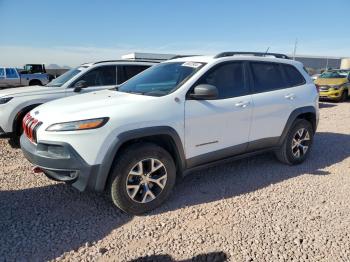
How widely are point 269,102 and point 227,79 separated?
77 centimetres

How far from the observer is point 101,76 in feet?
23.5

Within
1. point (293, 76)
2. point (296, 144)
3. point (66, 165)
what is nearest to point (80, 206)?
point (66, 165)

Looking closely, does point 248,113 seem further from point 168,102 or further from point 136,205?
point 136,205

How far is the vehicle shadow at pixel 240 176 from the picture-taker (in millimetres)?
3992

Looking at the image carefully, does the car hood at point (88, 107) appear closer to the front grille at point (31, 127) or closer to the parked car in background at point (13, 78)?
the front grille at point (31, 127)

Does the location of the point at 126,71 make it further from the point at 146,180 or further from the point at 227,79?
the point at 146,180

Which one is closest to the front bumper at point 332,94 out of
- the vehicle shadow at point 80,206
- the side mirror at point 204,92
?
the vehicle shadow at point 80,206

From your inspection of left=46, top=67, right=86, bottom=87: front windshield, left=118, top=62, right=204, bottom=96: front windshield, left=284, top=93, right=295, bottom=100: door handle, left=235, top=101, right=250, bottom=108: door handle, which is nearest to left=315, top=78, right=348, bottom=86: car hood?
left=284, top=93, right=295, bottom=100: door handle

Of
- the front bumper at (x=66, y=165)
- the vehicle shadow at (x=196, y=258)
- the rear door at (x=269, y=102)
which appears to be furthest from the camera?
the rear door at (x=269, y=102)

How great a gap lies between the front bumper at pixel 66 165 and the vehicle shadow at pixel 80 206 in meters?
0.46

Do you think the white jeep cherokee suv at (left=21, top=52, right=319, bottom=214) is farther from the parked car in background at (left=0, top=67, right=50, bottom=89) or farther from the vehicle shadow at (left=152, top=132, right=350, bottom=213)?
the parked car in background at (left=0, top=67, right=50, bottom=89)

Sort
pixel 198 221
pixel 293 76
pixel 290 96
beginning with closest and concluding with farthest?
pixel 198 221 → pixel 290 96 → pixel 293 76

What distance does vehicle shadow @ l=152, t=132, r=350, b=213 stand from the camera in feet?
13.1

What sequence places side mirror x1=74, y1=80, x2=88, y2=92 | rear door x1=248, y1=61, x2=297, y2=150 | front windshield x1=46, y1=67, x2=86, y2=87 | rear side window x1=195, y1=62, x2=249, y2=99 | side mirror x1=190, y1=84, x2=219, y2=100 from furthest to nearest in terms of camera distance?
front windshield x1=46, y1=67, x2=86, y2=87, side mirror x1=74, y1=80, x2=88, y2=92, rear door x1=248, y1=61, x2=297, y2=150, rear side window x1=195, y1=62, x2=249, y2=99, side mirror x1=190, y1=84, x2=219, y2=100
